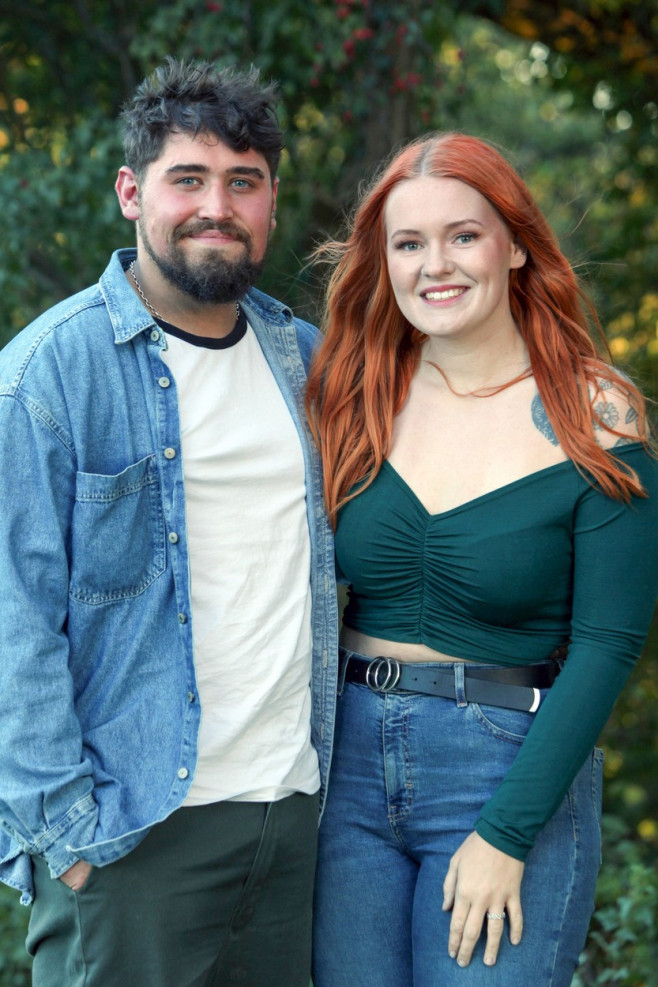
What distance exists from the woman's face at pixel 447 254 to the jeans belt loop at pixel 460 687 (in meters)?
0.70

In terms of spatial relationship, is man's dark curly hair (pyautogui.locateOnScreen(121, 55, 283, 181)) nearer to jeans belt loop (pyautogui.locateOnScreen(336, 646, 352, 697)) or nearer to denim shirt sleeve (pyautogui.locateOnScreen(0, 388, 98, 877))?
denim shirt sleeve (pyautogui.locateOnScreen(0, 388, 98, 877))

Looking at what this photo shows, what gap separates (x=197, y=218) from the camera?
232 cm

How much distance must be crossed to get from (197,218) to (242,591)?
2.56ft

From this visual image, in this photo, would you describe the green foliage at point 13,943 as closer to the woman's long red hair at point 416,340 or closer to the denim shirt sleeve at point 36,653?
the denim shirt sleeve at point 36,653

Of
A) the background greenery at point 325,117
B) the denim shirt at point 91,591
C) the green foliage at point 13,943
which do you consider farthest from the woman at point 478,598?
the green foliage at point 13,943

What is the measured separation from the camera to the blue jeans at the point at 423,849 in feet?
7.02

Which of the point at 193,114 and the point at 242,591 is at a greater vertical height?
the point at 193,114

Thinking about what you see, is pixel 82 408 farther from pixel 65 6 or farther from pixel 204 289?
pixel 65 6

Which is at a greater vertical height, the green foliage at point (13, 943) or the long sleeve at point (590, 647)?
the long sleeve at point (590, 647)

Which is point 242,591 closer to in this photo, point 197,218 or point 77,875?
point 77,875

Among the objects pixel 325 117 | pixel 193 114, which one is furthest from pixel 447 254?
pixel 325 117

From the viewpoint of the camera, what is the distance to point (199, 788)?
2.19 metres

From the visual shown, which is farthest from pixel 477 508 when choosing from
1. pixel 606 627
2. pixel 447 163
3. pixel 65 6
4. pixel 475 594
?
pixel 65 6

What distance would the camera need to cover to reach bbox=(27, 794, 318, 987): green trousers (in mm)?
2100
